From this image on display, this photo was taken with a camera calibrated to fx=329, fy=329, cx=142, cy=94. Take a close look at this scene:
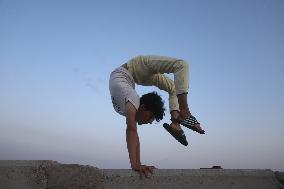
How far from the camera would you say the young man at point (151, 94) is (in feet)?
11.6

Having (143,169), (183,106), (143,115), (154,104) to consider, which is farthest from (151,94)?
(143,169)

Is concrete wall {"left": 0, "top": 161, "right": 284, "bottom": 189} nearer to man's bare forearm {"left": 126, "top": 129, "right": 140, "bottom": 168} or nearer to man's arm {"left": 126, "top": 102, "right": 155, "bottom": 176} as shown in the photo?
man's arm {"left": 126, "top": 102, "right": 155, "bottom": 176}

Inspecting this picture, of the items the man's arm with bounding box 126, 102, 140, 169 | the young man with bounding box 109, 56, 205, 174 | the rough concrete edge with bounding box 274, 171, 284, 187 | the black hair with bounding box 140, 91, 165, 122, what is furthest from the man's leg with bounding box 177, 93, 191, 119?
the rough concrete edge with bounding box 274, 171, 284, 187

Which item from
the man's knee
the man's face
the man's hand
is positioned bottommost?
the man's hand

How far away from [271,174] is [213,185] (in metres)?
0.53

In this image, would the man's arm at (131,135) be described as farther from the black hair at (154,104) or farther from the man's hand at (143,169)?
the black hair at (154,104)

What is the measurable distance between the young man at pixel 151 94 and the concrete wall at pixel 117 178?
0.75 m

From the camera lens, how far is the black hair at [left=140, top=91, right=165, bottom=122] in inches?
141

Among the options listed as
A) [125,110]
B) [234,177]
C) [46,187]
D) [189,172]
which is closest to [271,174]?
[234,177]

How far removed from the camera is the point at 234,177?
2.66 m

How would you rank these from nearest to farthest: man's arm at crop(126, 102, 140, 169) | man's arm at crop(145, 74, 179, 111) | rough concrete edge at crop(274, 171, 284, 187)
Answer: rough concrete edge at crop(274, 171, 284, 187) → man's arm at crop(126, 102, 140, 169) → man's arm at crop(145, 74, 179, 111)

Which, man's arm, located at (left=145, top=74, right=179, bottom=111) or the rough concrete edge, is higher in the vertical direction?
man's arm, located at (left=145, top=74, right=179, bottom=111)

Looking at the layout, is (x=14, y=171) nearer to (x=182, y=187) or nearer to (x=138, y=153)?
(x=138, y=153)

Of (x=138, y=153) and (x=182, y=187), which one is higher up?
(x=138, y=153)
